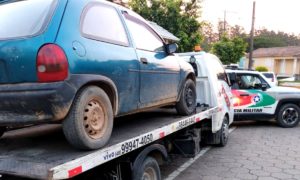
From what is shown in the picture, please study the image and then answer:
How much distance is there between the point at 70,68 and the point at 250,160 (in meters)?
4.62

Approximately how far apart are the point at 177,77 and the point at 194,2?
1389 centimetres

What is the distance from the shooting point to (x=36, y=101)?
2648 millimetres

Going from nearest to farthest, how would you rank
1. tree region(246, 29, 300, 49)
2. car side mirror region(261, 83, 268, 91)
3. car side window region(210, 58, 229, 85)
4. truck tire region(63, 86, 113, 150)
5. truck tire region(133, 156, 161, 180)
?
truck tire region(63, 86, 113, 150), truck tire region(133, 156, 161, 180), car side window region(210, 58, 229, 85), car side mirror region(261, 83, 268, 91), tree region(246, 29, 300, 49)

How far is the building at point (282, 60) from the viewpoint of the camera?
48.0 m

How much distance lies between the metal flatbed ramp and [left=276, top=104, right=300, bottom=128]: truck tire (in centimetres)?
601

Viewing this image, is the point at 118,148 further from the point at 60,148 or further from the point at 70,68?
the point at 70,68

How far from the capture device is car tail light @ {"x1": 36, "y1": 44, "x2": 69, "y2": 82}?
8.76 feet

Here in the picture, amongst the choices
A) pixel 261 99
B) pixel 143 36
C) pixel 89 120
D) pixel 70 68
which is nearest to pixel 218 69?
pixel 261 99

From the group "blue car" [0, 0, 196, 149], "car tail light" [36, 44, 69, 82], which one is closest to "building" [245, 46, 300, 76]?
"blue car" [0, 0, 196, 149]

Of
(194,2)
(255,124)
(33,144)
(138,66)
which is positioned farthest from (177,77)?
(194,2)

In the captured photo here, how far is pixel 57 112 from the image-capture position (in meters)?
2.69

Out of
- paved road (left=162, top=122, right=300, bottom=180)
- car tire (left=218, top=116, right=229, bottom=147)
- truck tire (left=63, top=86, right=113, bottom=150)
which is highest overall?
truck tire (left=63, top=86, right=113, bottom=150)

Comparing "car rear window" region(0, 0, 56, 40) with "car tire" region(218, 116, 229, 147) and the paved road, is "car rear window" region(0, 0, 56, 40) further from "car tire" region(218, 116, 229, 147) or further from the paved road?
"car tire" region(218, 116, 229, 147)

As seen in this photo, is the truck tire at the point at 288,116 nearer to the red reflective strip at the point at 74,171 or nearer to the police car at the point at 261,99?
the police car at the point at 261,99
